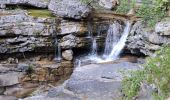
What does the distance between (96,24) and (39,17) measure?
113 inches

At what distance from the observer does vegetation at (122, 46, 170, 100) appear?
7.64m

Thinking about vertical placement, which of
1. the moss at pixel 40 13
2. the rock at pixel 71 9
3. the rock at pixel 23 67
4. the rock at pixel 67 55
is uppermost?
the rock at pixel 71 9

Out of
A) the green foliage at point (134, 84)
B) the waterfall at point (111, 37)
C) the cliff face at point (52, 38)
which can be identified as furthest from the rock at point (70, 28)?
the green foliage at point (134, 84)

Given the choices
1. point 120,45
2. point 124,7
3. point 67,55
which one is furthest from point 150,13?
point 67,55

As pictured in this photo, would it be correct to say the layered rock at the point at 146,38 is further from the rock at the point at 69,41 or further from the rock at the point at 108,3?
the rock at the point at 69,41

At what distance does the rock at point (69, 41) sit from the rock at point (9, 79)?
2.71 meters

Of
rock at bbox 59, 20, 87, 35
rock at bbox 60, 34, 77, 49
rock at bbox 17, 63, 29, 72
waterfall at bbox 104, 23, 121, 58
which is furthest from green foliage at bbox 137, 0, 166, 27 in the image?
rock at bbox 17, 63, 29, 72

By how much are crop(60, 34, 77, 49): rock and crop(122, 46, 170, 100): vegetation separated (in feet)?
30.1

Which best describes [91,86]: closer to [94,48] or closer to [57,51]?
[57,51]

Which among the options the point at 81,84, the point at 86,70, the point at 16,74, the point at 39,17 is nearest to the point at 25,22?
the point at 39,17

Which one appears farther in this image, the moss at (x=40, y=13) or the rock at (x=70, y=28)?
the moss at (x=40, y=13)

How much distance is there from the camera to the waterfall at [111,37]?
18.2 metres

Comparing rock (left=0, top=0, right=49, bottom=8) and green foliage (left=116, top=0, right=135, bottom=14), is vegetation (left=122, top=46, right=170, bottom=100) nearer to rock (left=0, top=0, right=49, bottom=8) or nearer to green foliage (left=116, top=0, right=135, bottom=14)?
green foliage (left=116, top=0, right=135, bottom=14)

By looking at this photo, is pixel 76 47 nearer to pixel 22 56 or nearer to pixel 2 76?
pixel 22 56
